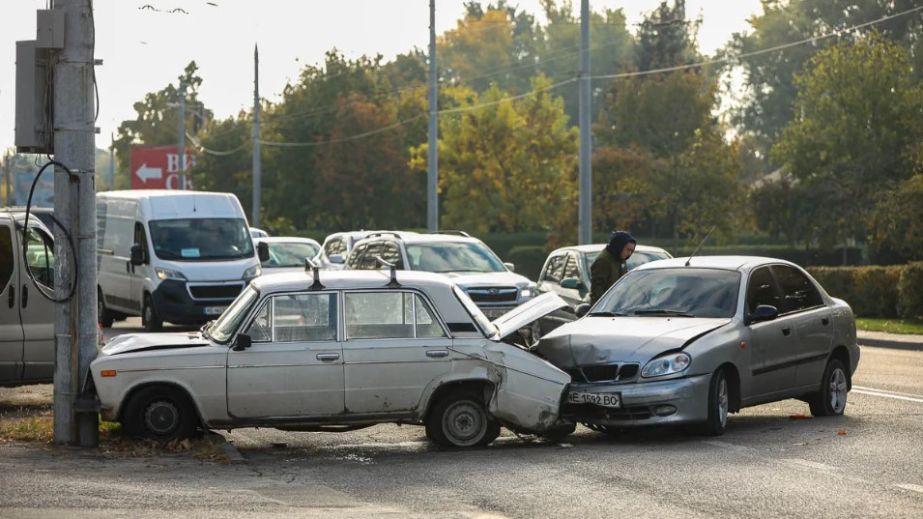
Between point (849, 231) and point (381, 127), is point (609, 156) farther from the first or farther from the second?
point (381, 127)

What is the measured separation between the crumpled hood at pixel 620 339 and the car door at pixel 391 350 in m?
1.12

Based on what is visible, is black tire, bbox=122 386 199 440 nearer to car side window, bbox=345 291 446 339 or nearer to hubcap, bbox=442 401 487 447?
car side window, bbox=345 291 446 339

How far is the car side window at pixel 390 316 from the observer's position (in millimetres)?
12961

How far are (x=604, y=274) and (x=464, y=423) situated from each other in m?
4.50

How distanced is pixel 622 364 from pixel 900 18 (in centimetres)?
8434

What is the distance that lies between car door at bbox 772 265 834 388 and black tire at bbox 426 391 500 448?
10.7 ft

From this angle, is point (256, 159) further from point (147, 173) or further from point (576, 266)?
point (576, 266)

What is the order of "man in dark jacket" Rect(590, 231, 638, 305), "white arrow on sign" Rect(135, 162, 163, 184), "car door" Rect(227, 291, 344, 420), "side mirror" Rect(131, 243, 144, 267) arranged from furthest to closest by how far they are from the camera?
1. "white arrow on sign" Rect(135, 162, 163, 184)
2. "side mirror" Rect(131, 243, 144, 267)
3. "man in dark jacket" Rect(590, 231, 638, 305)
4. "car door" Rect(227, 291, 344, 420)

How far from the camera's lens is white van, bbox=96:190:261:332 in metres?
26.7

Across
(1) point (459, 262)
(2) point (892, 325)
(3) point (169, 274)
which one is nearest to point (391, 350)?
(1) point (459, 262)

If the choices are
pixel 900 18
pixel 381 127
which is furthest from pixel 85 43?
pixel 900 18

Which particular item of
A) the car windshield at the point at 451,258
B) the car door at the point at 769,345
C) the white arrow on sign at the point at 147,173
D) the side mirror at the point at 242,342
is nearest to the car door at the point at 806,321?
the car door at the point at 769,345

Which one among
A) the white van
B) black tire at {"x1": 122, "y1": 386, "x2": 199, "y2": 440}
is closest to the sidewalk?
the white van

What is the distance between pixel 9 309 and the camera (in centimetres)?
1587
